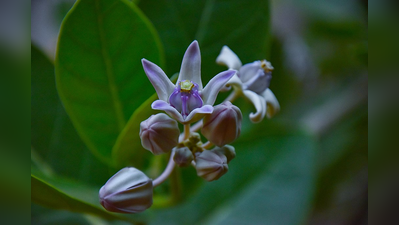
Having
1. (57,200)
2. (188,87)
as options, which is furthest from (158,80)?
(57,200)

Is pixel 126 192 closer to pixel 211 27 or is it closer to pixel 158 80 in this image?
pixel 158 80

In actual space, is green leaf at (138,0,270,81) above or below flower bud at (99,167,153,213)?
above

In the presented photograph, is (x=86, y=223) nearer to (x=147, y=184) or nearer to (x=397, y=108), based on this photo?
(x=147, y=184)

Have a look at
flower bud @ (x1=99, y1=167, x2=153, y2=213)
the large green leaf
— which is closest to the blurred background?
the large green leaf

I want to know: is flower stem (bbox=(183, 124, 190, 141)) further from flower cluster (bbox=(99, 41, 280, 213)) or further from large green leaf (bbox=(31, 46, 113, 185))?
large green leaf (bbox=(31, 46, 113, 185))

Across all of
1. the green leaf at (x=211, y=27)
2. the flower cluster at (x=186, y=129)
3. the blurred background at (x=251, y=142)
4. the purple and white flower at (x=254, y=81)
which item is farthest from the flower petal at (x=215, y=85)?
the green leaf at (x=211, y=27)

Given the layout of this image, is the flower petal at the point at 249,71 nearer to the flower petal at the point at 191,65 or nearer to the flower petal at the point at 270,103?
the flower petal at the point at 270,103
